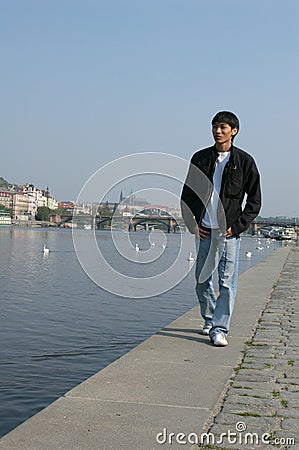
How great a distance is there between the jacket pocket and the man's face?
0.31 meters

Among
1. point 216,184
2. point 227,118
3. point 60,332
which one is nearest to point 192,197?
point 216,184

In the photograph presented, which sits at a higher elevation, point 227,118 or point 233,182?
point 227,118

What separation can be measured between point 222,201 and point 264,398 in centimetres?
230

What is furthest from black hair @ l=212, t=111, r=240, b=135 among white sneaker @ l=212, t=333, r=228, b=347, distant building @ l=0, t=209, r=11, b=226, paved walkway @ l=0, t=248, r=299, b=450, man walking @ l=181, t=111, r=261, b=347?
distant building @ l=0, t=209, r=11, b=226

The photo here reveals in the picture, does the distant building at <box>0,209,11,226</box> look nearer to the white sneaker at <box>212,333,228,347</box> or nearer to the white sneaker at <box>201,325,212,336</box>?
the white sneaker at <box>201,325,212,336</box>

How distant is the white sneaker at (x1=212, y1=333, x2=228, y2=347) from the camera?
6581 millimetres

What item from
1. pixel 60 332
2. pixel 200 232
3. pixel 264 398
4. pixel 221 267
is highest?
pixel 200 232

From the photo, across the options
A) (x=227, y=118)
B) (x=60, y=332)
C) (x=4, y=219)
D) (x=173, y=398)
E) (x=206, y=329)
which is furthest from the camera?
(x=4, y=219)

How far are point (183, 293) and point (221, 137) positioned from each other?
10.6 m

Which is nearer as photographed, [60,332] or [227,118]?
[227,118]

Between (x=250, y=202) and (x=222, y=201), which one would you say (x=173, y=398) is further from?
(x=250, y=202)

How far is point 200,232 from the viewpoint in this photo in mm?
6781

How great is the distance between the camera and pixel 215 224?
Result: 664 centimetres

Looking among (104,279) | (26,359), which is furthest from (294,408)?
(104,279)
